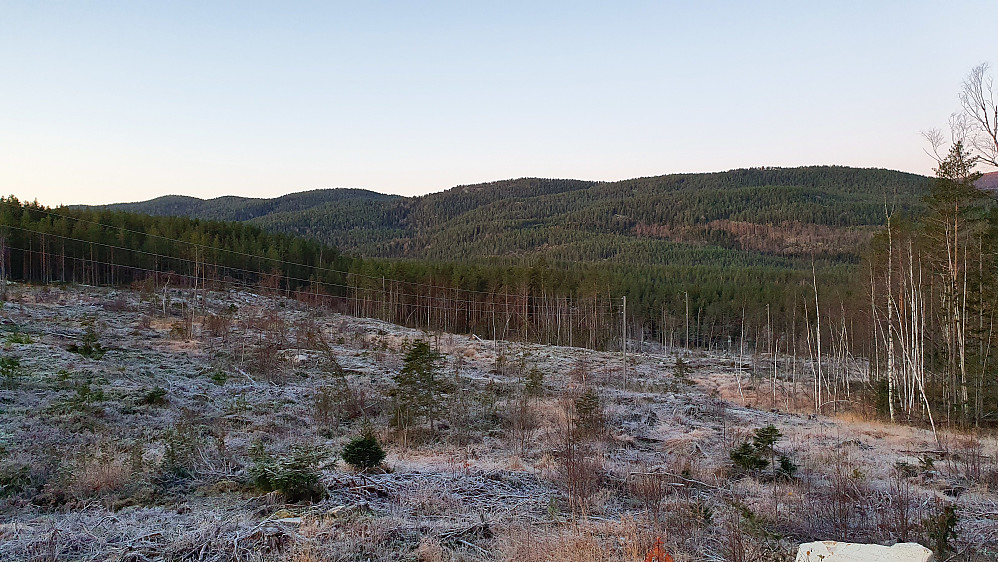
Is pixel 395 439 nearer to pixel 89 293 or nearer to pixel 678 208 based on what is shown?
pixel 89 293

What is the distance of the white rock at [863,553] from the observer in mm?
4191

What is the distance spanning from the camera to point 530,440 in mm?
11555

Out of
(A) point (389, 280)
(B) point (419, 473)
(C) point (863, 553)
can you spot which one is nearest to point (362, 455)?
(B) point (419, 473)

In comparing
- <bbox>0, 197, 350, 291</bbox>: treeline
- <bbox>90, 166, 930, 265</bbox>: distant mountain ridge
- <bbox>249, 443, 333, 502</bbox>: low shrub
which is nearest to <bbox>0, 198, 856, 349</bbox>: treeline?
<bbox>0, 197, 350, 291</bbox>: treeline

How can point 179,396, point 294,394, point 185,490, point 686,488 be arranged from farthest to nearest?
1. point 294,394
2. point 179,396
3. point 686,488
4. point 185,490

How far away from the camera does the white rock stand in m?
4.19

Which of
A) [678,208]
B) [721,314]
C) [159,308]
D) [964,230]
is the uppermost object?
[678,208]

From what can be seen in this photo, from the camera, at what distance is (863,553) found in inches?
173

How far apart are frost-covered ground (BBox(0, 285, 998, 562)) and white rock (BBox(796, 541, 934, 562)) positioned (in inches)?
23.6

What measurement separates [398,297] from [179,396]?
39259mm

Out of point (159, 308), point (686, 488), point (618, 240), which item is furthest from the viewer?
point (618, 240)

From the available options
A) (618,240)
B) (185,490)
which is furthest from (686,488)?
(618,240)

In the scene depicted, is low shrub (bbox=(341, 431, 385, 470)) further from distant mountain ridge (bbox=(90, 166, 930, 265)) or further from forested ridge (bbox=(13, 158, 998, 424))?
distant mountain ridge (bbox=(90, 166, 930, 265))

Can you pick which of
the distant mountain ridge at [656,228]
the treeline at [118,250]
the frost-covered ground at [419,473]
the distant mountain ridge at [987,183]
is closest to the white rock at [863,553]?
the frost-covered ground at [419,473]
